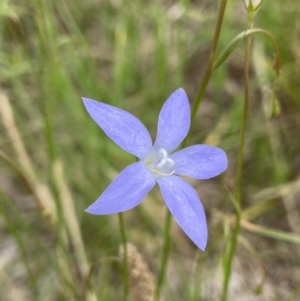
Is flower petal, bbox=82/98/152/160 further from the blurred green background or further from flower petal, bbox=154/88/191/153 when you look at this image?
the blurred green background

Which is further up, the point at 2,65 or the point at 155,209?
the point at 2,65

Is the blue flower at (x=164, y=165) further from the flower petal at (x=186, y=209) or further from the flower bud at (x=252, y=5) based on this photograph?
the flower bud at (x=252, y=5)

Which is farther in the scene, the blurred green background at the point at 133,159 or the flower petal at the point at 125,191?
the blurred green background at the point at 133,159

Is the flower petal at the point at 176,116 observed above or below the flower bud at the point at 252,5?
below

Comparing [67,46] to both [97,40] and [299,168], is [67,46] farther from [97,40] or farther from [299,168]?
[299,168]

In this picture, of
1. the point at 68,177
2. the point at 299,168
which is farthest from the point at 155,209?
the point at 299,168

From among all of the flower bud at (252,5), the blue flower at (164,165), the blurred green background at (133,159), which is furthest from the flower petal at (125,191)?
the blurred green background at (133,159)
